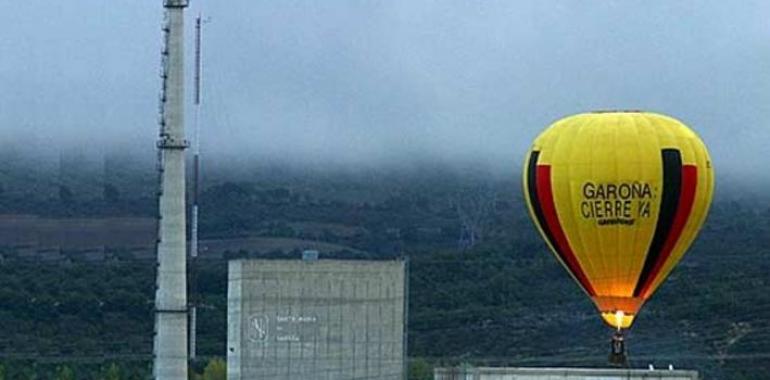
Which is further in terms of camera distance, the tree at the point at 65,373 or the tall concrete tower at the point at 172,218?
the tree at the point at 65,373

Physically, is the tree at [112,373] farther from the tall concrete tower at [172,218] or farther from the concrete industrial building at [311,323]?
the tall concrete tower at [172,218]

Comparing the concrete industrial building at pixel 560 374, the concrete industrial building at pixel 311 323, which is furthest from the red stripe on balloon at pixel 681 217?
the concrete industrial building at pixel 311 323

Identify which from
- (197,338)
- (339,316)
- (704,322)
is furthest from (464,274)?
(339,316)

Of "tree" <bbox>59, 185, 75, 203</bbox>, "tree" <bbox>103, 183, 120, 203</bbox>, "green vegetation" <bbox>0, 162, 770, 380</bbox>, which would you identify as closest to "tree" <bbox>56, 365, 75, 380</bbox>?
"green vegetation" <bbox>0, 162, 770, 380</bbox>

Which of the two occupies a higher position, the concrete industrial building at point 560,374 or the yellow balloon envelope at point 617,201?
the yellow balloon envelope at point 617,201

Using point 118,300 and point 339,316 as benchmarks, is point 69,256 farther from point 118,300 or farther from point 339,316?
point 339,316

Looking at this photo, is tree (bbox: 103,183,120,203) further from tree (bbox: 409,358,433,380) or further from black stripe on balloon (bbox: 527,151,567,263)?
black stripe on balloon (bbox: 527,151,567,263)
